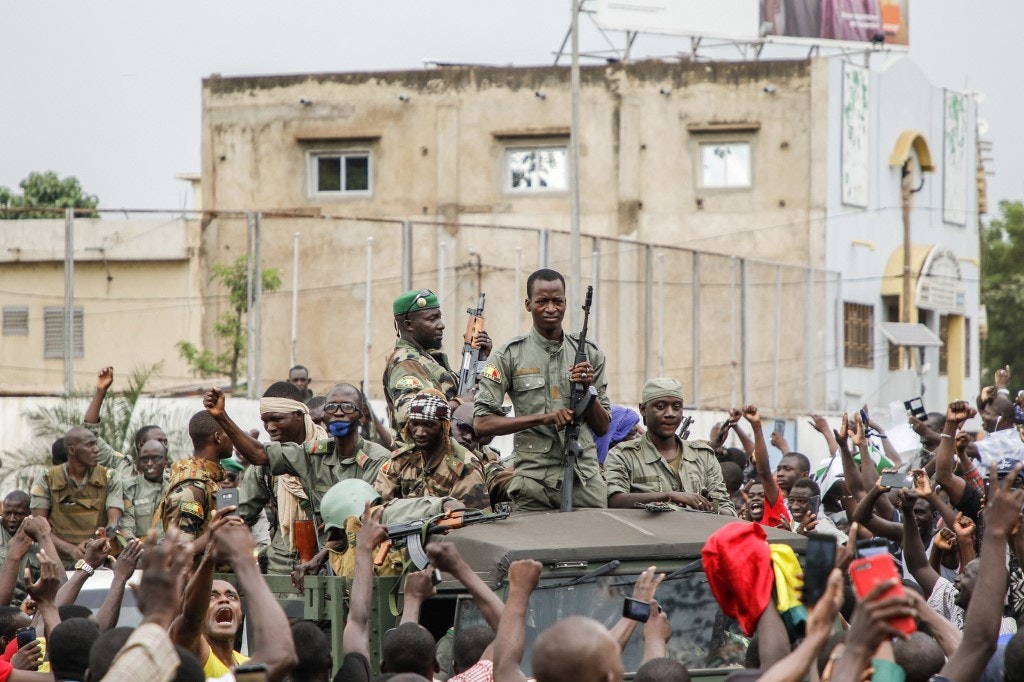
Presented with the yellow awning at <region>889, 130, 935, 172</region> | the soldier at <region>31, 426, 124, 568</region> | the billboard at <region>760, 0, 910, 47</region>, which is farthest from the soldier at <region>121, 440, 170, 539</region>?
the yellow awning at <region>889, 130, 935, 172</region>

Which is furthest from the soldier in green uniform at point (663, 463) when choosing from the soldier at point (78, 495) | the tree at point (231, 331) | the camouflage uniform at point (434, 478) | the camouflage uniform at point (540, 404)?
the tree at point (231, 331)

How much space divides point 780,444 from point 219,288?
58.3 ft

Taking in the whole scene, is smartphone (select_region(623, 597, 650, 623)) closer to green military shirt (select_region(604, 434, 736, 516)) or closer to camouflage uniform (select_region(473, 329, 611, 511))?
camouflage uniform (select_region(473, 329, 611, 511))

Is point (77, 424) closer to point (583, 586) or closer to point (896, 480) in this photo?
point (896, 480)

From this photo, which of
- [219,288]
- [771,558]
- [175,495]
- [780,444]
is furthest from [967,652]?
[219,288]

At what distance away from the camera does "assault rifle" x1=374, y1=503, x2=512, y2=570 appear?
661cm

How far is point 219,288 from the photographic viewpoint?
29422 mm

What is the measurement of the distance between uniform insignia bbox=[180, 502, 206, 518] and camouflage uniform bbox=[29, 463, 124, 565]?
343 centimetres

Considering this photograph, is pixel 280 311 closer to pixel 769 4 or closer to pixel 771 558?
pixel 769 4

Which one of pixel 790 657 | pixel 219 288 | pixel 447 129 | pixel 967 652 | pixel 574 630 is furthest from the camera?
pixel 447 129

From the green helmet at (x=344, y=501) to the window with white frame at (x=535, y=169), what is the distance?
24630 mm

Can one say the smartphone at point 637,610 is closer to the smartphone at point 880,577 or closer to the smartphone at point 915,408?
the smartphone at point 880,577

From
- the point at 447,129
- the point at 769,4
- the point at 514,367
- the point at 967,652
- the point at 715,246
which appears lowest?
the point at 967,652

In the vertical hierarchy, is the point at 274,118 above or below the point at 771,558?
above
